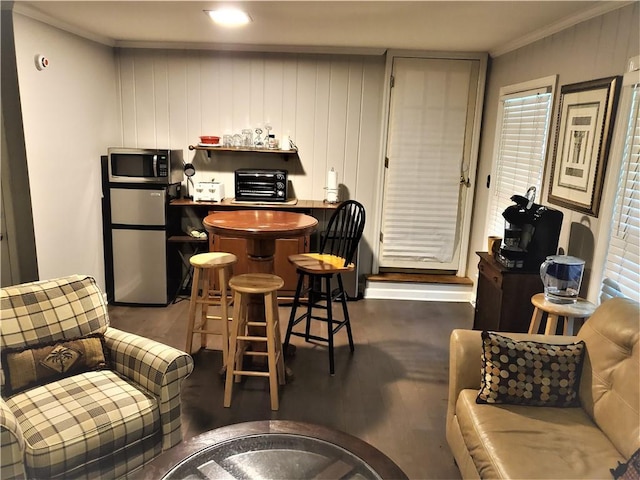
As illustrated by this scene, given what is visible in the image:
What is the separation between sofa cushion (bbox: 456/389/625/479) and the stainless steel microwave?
3.07 metres

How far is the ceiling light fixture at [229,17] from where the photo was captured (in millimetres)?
3012

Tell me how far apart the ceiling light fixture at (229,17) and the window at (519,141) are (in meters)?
2.10

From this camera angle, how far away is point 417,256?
4.73 m

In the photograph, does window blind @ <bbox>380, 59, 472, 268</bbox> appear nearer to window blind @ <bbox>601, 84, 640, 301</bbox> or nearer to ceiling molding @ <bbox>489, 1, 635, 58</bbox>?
ceiling molding @ <bbox>489, 1, 635, 58</bbox>

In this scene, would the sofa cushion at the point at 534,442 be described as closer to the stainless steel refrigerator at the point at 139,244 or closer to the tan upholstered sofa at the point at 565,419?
the tan upholstered sofa at the point at 565,419

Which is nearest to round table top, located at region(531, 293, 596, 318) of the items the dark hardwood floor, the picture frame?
the picture frame

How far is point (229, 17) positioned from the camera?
10.4 ft

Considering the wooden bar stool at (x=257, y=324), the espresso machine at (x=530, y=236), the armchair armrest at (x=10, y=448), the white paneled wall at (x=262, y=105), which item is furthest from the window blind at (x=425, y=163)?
the armchair armrest at (x=10, y=448)

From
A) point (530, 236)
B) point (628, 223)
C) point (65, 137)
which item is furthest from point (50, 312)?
point (628, 223)

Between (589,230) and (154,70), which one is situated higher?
(154,70)

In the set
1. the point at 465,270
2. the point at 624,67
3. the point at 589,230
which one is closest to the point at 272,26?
the point at 624,67

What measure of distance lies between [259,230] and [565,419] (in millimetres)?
1706

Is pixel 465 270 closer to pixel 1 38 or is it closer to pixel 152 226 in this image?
pixel 152 226

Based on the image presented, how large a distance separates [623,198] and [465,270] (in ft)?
7.79
